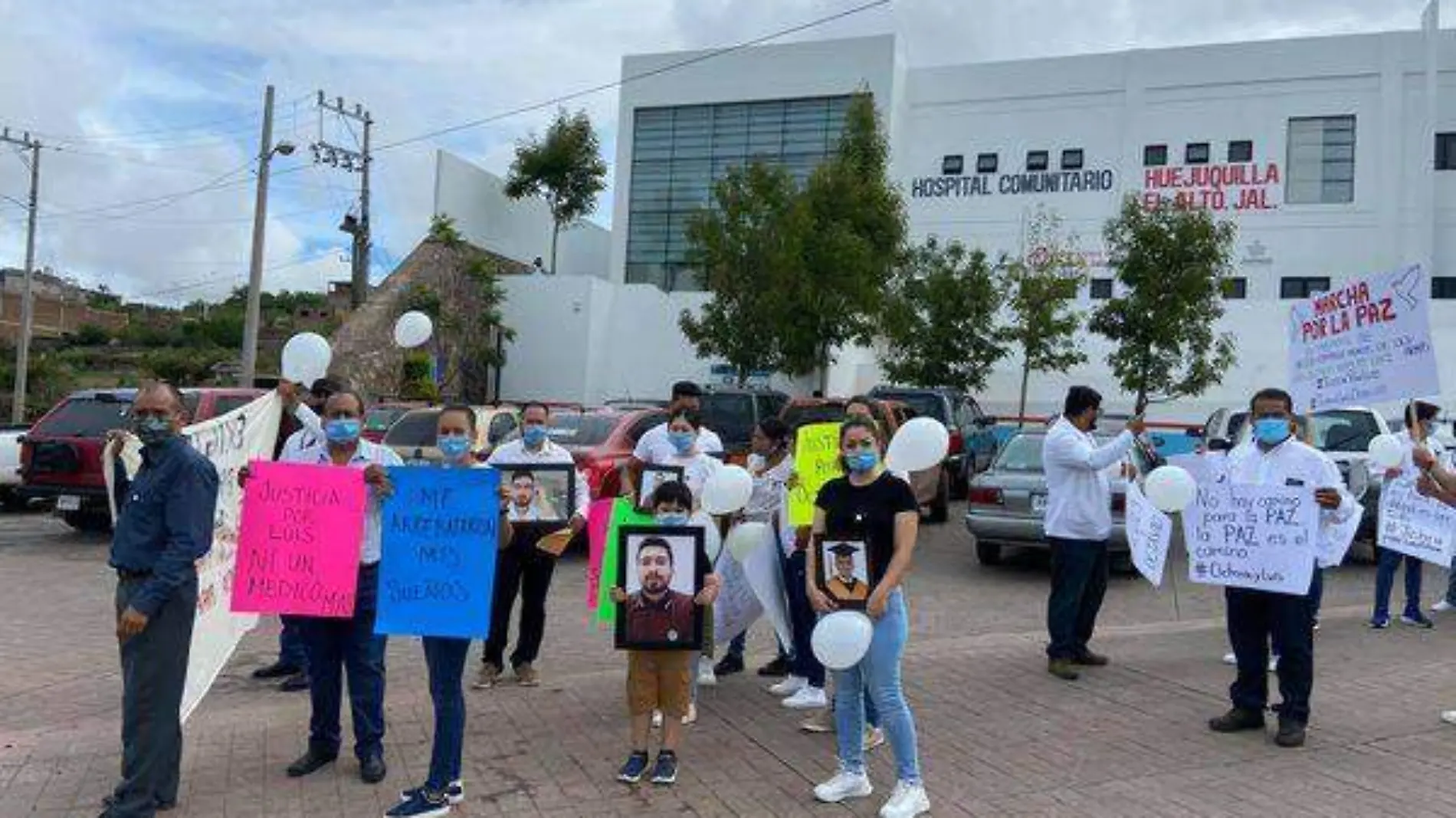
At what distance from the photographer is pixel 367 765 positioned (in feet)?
17.3

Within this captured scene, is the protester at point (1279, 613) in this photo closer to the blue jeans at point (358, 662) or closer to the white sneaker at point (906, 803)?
the white sneaker at point (906, 803)

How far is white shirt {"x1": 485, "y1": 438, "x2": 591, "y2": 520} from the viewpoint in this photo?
265 inches

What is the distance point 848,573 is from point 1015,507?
301 inches

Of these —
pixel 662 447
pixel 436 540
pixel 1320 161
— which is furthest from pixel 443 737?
pixel 1320 161

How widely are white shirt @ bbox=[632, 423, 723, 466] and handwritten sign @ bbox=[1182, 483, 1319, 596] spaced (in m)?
3.09

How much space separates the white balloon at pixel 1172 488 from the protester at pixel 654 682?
3.25 m

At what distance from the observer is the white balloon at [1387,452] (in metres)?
7.82

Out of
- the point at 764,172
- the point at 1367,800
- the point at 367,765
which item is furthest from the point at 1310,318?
the point at 764,172

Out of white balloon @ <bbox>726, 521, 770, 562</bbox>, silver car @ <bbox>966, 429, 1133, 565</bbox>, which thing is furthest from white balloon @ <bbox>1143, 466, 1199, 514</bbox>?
silver car @ <bbox>966, 429, 1133, 565</bbox>

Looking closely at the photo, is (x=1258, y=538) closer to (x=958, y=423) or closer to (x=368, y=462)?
(x=368, y=462)

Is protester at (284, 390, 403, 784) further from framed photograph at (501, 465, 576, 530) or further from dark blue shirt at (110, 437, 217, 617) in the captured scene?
framed photograph at (501, 465, 576, 530)

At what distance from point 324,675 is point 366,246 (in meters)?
32.8

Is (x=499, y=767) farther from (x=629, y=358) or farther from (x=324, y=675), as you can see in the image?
(x=629, y=358)

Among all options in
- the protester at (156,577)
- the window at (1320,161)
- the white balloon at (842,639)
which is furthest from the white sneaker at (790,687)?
the window at (1320,161)
